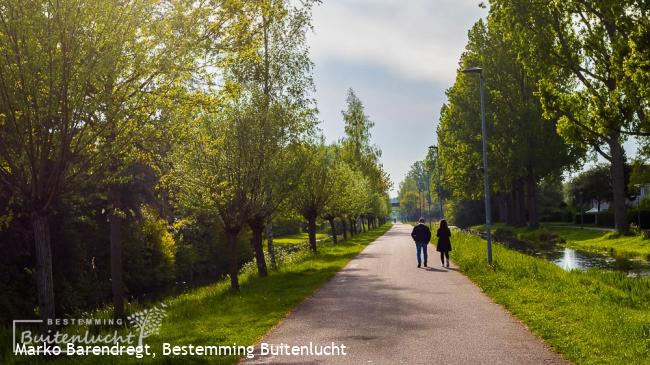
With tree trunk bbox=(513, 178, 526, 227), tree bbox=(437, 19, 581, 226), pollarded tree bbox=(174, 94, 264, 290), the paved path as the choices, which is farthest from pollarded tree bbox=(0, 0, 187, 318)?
tree trunk bbox=(513, 178, 526, 227)

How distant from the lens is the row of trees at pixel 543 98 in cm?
2225

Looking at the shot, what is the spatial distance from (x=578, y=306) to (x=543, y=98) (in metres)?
18.5

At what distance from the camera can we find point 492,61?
154 feet

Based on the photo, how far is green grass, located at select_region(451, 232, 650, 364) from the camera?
7926mm

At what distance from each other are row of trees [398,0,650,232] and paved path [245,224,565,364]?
1062 cm

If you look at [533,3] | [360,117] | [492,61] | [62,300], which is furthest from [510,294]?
[360,117]

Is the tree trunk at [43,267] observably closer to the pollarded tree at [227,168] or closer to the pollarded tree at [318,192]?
the pollarded tree at [227,168]

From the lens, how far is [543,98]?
90.5 feet

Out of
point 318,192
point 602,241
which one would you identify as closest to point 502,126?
point 602,241

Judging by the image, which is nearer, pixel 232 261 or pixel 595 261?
pixel 232 261

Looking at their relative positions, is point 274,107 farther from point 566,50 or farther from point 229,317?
point 566,50

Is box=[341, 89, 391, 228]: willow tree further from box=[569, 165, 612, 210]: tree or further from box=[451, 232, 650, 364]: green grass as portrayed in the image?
box=[451, 232, 650, 364]: green grass

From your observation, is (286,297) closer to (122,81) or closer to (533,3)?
(122,81)

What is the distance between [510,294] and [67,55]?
1012cm
